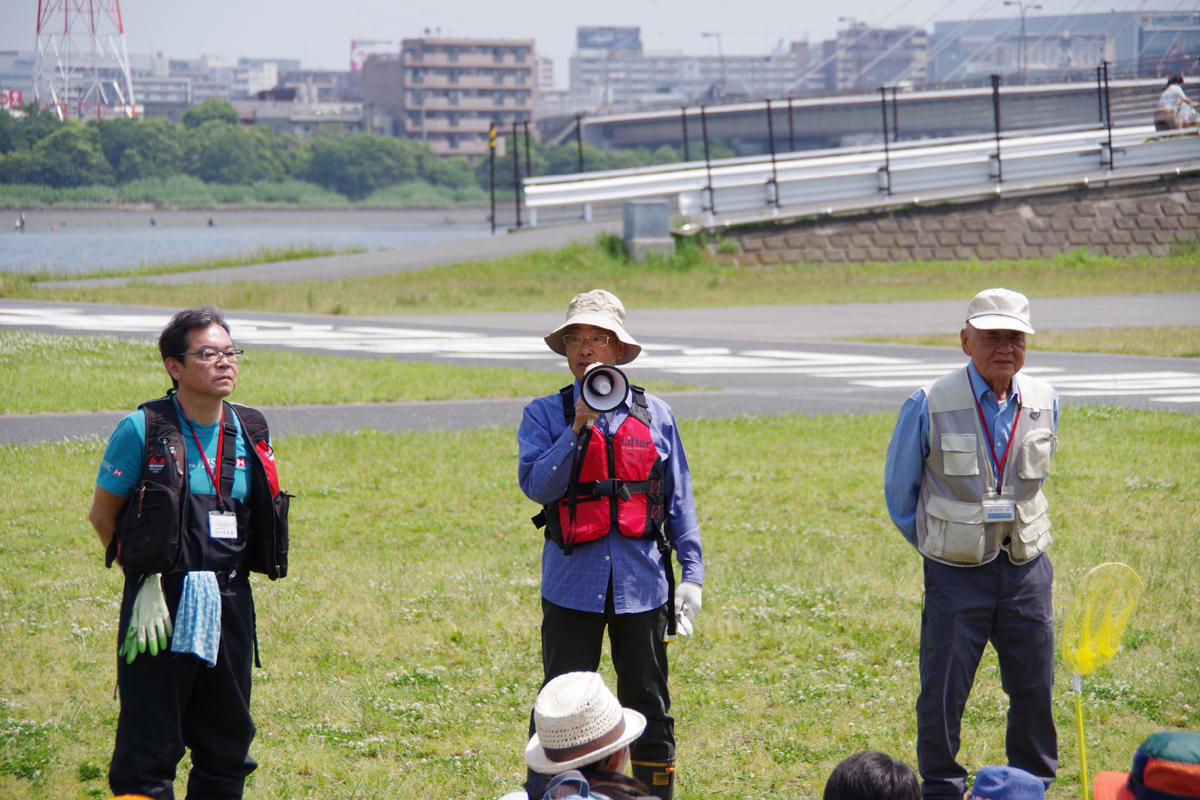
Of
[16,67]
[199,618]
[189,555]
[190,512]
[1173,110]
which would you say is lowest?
[199,618]

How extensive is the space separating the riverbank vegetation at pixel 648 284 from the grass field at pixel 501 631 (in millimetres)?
15084

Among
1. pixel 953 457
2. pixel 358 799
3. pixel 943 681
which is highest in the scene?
pixel 953 457

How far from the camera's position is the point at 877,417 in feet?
42.8

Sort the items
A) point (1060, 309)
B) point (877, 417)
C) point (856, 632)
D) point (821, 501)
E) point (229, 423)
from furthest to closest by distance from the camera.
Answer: point (1060, 309)
point (877, 417)
point (821, 501)
point (856, 632)
point (229, 423)

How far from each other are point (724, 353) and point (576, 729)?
52.5ft

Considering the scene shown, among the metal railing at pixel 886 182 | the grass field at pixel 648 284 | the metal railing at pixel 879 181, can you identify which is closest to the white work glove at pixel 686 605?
the grass field at pixel 648 284

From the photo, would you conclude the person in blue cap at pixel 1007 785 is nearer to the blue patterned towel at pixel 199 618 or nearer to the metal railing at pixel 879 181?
the blue patterned towel at pixel 199 618

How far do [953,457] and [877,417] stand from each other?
894cm

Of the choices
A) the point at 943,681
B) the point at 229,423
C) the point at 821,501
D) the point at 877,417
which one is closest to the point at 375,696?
the point at 229,423

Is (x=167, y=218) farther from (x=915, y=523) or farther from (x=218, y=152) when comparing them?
(x=915, y=523)

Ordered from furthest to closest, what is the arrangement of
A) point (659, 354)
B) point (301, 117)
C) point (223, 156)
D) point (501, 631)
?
1. point (301, 117)
2. point (223, 156)
3. point (659, 354)
4. point (501, 631)

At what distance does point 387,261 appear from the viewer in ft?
103

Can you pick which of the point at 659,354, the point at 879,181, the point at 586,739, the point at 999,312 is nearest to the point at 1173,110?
the point at 879,181

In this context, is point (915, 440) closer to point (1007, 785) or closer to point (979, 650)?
point (979, 650)
